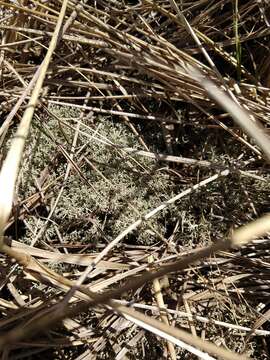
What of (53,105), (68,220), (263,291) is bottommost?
(263,291)

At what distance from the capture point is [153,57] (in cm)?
169

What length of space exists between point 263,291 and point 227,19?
1.01 metres

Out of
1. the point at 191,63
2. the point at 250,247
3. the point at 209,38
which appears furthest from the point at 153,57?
the point at 250,247

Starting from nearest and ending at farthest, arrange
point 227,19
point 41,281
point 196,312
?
point 41,281, point 196,312, point 227,19

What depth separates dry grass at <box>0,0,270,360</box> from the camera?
160 centimetres

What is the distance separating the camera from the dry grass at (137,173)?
160cm

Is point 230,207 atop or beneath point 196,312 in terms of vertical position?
atop

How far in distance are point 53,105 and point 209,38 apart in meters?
0.65

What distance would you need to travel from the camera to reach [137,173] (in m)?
1.75

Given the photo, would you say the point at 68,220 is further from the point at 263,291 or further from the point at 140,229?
the point at 263,291

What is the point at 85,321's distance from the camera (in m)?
1.62

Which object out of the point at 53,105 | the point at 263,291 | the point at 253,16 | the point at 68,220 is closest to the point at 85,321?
Answer: the point at 68,220

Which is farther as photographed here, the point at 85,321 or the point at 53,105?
the point at 53,105

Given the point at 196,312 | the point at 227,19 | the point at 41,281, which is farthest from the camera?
the point at 227,19
